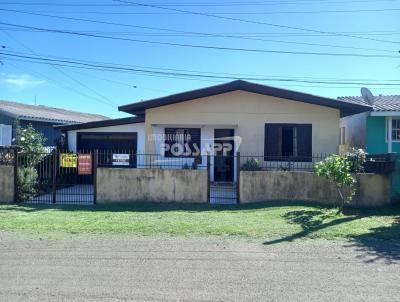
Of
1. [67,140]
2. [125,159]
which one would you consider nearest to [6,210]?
[125,159]

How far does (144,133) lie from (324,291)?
1366 centimetres

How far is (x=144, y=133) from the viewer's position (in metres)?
18.1

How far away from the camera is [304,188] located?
12.3 metres

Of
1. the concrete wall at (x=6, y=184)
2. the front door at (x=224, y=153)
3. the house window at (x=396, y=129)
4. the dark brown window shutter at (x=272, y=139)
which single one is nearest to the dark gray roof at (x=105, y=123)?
the front door at (x=224, y=153)

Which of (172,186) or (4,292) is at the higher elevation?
(172,186)

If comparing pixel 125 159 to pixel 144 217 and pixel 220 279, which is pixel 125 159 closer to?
pixel 144 217

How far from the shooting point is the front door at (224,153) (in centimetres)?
1741

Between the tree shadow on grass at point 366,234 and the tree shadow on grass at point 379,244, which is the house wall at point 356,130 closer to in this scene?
the tree shadow on grass at point 366,234

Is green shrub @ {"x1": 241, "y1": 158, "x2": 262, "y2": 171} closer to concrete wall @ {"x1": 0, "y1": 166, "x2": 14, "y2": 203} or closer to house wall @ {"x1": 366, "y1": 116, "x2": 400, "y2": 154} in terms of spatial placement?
house wall @ {"x1": 366, "y1": 116, "x2": 400, "y2": 154}

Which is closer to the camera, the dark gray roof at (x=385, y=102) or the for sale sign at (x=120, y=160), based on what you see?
the for sale sign at (x=120, y=160)

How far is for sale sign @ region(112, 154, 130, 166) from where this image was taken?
1381 centimetres

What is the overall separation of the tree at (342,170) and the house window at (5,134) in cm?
1726

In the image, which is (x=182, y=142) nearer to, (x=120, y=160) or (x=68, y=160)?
(x=120, y=160)

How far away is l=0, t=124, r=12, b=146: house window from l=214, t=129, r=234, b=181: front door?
460 inches
